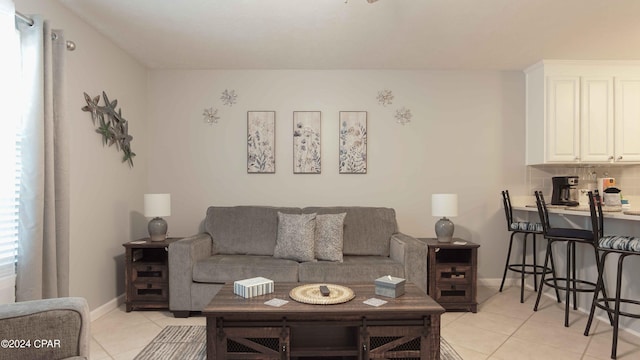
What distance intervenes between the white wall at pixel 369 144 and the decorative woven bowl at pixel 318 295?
1.84 m

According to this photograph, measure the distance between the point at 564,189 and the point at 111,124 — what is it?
15.1ft

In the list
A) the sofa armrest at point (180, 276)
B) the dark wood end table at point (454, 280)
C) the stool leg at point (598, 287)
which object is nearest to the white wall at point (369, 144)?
the dark wood end table at point (454, 280)

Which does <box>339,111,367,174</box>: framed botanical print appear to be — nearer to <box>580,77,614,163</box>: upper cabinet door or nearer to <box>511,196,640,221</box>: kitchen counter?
<box>511,196,640,221</box>: kitchen counter

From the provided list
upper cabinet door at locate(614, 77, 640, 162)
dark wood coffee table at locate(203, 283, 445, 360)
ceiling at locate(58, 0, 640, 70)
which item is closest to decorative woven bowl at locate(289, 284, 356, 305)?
dark wood coffee table at locate(203, 283, 445, 360)

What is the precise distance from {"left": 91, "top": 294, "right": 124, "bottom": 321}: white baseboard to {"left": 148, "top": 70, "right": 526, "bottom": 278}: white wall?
0.90 meters

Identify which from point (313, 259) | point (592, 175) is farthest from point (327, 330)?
point (592, 175)

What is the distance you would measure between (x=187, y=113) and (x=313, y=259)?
224 cm

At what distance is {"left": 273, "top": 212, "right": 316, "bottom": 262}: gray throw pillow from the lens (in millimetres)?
3432

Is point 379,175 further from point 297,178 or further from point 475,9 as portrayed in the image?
point 475,9

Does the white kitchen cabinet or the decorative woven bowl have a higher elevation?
the white kitchen cabinet

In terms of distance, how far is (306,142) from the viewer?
14.0ft

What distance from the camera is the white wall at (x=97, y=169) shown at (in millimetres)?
2969

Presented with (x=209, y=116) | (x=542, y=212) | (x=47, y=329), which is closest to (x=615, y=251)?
(x=542, y=212)

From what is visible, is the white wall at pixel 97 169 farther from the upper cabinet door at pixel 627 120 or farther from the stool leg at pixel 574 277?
the upper cabinet door at pixel 627 120
